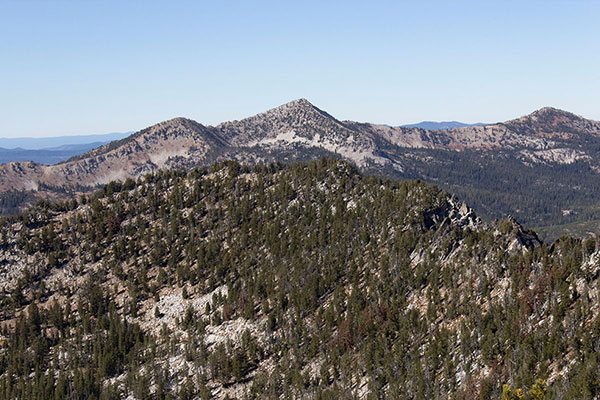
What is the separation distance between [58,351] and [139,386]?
3893 cm

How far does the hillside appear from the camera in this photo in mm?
92125

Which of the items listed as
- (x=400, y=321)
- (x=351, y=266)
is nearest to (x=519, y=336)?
(x=400, y=321)

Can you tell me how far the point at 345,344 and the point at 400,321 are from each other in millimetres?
13606

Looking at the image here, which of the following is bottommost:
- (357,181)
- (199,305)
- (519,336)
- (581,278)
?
(199,305)

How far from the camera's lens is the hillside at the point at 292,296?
92125mm

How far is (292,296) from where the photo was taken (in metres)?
132

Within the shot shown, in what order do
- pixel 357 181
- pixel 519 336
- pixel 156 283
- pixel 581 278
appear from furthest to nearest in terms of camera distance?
1. pixel 357 181
2. pixel 156 283
3. pixel 581 278
4. pixel 519 336

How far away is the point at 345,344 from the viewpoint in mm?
110938

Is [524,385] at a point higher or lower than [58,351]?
higher

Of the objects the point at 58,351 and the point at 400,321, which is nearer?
the point at 400,321

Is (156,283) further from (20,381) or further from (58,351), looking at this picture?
(20,381)

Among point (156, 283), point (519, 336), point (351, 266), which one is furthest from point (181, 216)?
point (519, 336)

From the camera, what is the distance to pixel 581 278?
96.2 m

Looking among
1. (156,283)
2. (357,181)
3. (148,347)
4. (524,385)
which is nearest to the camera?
(524,385)
